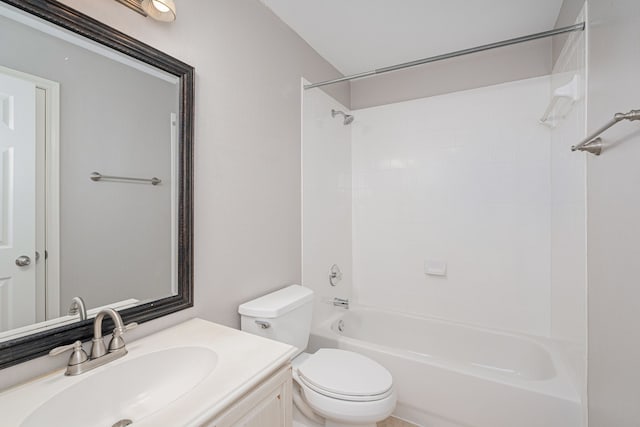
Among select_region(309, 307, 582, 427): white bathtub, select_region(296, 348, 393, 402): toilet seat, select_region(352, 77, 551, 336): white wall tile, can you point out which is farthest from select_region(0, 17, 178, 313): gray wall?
select_region(352, 77, 551, 336): white wall tile

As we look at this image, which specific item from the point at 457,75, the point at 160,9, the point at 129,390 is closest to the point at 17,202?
the point at 129,390

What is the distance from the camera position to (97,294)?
3.26 ft

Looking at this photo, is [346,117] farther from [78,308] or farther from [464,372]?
[78,308]

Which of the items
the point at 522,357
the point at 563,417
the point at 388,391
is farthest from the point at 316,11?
the point at 522,357

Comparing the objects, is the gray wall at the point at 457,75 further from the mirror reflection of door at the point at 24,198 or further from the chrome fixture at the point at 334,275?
the mirror reflection of door at the point at 24,198

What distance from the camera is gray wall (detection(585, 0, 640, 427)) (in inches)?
34.2

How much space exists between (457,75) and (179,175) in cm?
217

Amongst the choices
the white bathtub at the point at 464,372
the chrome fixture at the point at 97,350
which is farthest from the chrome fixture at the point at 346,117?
the chrome fixture at the point at 97,350

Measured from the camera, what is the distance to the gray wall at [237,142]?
1.27 m

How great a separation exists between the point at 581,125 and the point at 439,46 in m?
1.16

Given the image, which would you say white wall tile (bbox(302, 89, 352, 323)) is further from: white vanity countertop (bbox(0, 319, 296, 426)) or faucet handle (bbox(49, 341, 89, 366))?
faucet handle (bbox(49, 341, 89, 366))

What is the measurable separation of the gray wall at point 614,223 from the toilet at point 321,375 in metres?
0.81

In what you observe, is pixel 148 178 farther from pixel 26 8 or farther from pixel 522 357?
pixel 522 357

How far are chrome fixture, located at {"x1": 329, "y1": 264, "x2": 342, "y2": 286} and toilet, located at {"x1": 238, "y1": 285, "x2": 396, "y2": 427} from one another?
673 millimetres
